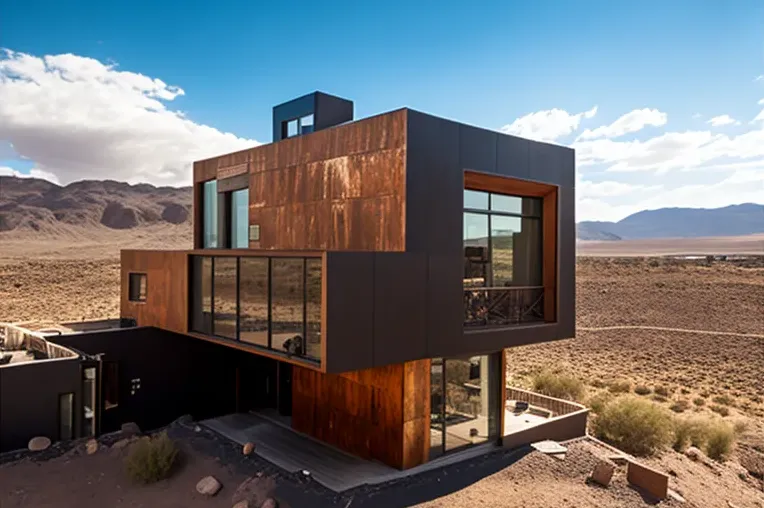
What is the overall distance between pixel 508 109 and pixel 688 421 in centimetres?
1210

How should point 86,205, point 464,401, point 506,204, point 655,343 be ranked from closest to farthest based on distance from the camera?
point 464,401 → point 506,204 → point 655,343 → point 86,205

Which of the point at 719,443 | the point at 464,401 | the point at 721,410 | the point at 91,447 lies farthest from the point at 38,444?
the point at 721,410

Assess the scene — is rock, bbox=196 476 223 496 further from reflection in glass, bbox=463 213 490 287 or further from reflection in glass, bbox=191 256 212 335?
reflection in glass, bbox=463 213 490 287

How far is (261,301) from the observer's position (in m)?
9.27

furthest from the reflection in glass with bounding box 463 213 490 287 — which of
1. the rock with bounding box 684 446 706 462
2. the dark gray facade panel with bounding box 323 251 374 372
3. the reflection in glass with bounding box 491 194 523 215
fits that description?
the rock with bounding box 684 446 706 462

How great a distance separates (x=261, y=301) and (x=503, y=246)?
5.56 meters

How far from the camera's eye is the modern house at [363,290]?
859cm

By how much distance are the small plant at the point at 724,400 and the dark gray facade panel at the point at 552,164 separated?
14865 mm

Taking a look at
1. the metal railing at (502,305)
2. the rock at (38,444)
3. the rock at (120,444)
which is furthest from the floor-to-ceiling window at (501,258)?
the rock at (38,444)

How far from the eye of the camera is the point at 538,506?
8.47 m

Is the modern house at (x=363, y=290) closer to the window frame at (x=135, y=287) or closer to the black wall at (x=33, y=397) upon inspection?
the window frame at (x=135, y=287)

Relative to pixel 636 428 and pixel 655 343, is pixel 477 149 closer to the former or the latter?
pixel 636 428

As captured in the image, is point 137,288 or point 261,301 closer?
point 261,301

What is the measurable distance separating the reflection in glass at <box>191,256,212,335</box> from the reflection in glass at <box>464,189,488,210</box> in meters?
5.71
